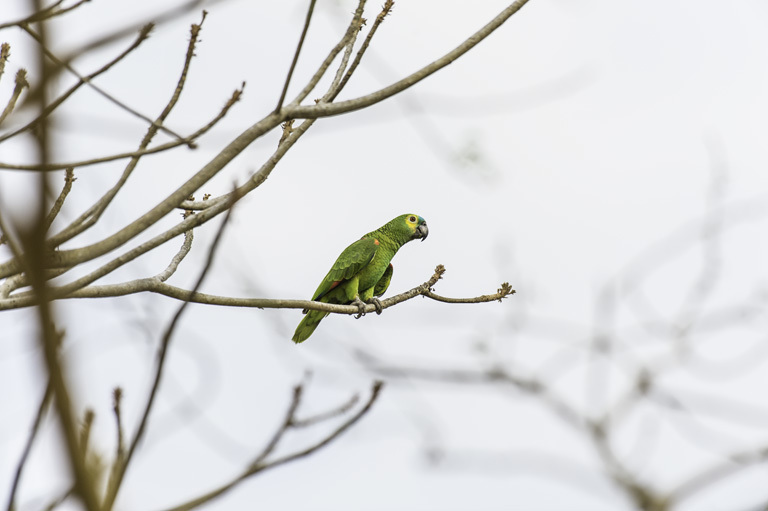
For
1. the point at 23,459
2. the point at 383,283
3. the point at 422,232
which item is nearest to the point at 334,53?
the point at 23,459

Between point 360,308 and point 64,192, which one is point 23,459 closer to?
point 64,192

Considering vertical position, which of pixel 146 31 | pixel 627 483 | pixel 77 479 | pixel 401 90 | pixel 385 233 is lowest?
pixel 77 479

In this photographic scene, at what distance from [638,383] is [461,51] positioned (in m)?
1.81

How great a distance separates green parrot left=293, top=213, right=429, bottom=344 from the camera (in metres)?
7.30

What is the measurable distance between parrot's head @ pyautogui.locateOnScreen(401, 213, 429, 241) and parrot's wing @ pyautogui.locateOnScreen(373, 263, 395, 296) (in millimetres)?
601

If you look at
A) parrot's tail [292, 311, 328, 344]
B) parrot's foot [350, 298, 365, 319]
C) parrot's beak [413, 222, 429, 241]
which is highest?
parrot's beak [413, 222, 429, 241]

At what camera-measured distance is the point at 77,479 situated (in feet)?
2.69

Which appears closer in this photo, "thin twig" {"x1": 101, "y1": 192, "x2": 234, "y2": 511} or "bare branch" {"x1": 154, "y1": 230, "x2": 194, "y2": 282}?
"thin twig" {"x1": 101, "y1": 192, "x2": 234, "y2": 511}

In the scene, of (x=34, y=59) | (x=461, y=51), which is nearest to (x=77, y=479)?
(x=34, y=59)

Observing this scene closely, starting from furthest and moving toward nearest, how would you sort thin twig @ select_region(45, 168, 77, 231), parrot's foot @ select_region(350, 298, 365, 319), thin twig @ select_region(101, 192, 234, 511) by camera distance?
1. parrot's foot @ select_region(350, 298, 365, 319)
2. thin twig @ select_region(45, 168, 77, 231)
3. thin twig @ select_region(101, 192, 234, 511)

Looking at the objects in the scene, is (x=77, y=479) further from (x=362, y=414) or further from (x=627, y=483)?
(x=627, y=483)

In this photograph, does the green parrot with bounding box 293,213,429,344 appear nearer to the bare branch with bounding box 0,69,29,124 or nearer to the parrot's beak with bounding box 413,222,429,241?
the parrot's beak with bounding box 413,222,429,241

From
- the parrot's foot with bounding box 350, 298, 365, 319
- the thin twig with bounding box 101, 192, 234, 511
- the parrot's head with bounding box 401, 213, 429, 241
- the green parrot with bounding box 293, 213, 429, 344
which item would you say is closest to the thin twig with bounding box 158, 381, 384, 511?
the thin twig with bounding box 101, 192, 234, 511

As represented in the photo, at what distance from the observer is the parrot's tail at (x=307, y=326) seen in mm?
7230
